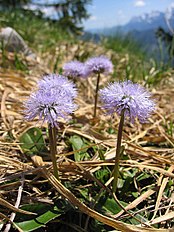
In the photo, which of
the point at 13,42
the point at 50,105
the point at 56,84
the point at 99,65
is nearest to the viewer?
the point at 50,105

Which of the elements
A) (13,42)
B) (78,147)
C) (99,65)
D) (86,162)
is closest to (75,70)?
(99,65)

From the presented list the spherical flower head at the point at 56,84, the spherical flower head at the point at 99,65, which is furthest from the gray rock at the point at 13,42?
the spherical flower head at the point at 56,84

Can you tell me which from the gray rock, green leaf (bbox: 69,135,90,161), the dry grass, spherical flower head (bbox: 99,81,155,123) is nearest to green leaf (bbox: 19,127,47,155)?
the dry grass

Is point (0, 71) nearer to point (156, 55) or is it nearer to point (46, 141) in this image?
point (46, 141)

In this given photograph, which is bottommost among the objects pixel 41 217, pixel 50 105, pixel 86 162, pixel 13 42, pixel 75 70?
pixel 41 217

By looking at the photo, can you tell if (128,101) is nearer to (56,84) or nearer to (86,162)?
(56,84)

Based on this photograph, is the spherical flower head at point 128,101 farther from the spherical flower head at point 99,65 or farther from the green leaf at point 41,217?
the spherical flower head at point 99,65

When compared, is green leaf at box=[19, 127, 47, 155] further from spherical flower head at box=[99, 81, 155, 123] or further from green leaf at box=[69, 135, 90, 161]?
spherical flower head at box=[99, 81, 155, 123]
